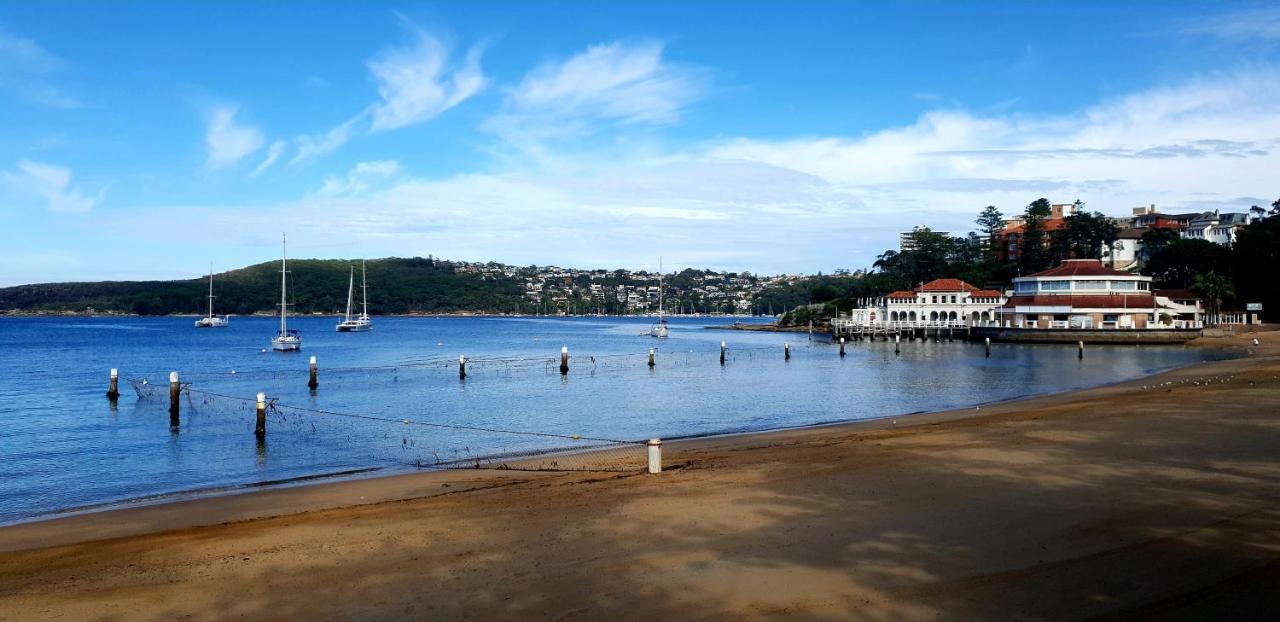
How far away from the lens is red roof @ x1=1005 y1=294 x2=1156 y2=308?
80.8 meters

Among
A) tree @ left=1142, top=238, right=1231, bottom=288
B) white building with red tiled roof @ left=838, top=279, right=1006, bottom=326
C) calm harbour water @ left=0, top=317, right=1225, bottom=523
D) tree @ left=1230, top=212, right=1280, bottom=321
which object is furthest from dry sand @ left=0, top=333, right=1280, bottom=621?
tree @ left=1142, top=238, right=1231, bottom=288

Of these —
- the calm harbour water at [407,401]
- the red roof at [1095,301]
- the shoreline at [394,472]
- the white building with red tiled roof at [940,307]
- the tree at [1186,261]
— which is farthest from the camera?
the white building with red tiled roof at [940,307]

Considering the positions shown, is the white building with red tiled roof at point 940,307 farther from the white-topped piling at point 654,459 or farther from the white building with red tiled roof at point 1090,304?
the white-topped piling at point 654,459

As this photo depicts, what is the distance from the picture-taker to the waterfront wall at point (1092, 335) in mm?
77125

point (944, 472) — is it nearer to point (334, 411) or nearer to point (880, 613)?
point (880, 613)

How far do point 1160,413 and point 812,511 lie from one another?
51.0 ft

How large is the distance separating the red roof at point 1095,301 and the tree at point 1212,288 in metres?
8.56

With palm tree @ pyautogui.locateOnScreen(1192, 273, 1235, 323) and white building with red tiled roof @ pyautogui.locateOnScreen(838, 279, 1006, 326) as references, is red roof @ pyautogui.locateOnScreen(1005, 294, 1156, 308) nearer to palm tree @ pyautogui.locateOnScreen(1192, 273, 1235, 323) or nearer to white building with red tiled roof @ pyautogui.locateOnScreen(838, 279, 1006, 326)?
palm tree @ pyautogui.locateOnScreen(1192, 273, 1235, 323)

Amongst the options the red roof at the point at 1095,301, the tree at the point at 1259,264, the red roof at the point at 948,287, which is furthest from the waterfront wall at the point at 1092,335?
the tree at the point at 1259,264

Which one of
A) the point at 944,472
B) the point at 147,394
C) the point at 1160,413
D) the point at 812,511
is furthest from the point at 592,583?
the point at 147,394

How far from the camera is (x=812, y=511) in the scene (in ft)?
40.0

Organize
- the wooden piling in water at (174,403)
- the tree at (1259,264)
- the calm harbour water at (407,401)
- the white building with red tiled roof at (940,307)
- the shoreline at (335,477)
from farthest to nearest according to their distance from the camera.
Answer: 1. the white building with red tiled roof at (940,307)
2. the tree at (1259,264)
3. the wooden piling in water at (174,403)
4. the calm harbour water at (407,401)
5. the shoreline at (335,477)

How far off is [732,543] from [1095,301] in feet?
272

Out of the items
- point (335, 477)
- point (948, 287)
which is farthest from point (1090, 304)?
point (335, 477)
